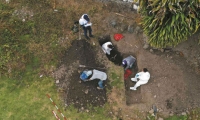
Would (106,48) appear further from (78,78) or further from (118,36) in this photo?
(78,78)

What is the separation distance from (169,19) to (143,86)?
350 cm

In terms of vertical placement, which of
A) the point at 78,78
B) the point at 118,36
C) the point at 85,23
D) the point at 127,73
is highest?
the point at 85,23

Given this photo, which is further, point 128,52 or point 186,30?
point 128,52

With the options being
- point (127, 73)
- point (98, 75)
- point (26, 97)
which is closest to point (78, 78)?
point (98, 75)

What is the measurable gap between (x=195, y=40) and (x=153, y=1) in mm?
3790

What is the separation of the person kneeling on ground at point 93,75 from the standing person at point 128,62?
1.19 metres

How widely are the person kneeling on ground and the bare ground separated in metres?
0.46

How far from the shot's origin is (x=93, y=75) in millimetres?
11133

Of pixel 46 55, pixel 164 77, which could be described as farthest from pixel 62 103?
pixel 164 77

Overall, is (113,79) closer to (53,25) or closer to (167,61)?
(167,61)

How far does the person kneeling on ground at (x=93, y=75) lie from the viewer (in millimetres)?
11141

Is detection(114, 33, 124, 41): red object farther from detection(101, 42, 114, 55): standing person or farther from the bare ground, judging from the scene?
detection(101, 42, 114, 55): standing person

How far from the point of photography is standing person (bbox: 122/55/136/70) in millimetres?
11764

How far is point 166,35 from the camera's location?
34.8 feet
